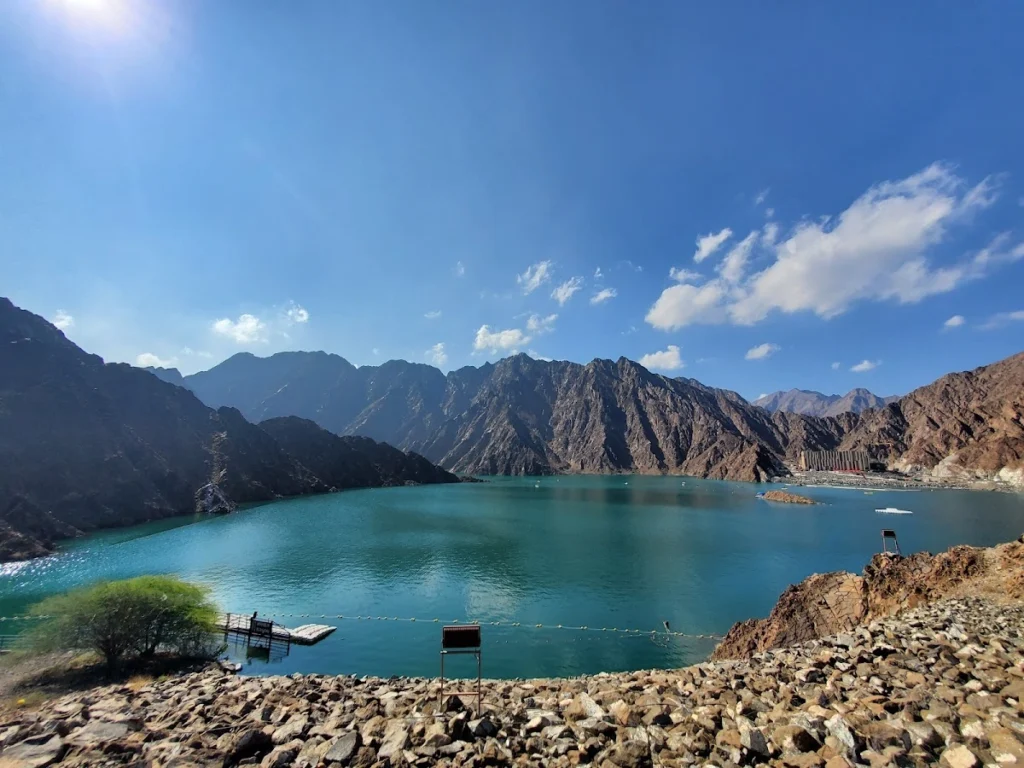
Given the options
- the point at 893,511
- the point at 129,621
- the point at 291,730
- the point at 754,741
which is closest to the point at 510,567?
the point at 129,621

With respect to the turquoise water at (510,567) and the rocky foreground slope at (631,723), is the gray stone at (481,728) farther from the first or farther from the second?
the turquoise water at (510,567)

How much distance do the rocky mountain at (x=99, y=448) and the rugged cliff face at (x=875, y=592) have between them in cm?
8738

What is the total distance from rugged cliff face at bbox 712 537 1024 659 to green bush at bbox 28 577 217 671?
32657 millimetres

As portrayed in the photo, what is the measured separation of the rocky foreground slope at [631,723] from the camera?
28.0 feet

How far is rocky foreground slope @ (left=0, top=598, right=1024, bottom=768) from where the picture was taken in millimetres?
8539

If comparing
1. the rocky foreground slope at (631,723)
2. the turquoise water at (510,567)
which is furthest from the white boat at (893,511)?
the rocky foreground slope at (631,723)

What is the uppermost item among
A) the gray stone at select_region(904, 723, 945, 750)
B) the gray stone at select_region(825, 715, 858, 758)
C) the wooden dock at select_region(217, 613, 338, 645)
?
the gray stone at select_region(904, 723, 945, 750)

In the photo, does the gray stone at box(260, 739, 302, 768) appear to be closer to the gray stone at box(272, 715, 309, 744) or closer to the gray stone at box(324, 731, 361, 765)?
the gray stone at box(272, 715, 309, 744)

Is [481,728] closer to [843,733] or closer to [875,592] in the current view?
[843,733]

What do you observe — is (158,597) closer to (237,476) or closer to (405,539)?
(405,539)

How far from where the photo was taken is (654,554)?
191 ft

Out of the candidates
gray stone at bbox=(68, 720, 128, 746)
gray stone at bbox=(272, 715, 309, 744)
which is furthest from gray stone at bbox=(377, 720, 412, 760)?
gray stone at bbox=(68, 720, 128, 746)

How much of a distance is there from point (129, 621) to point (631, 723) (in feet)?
94.3

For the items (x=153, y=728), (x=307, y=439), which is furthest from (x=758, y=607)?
(x=307, y=439)
